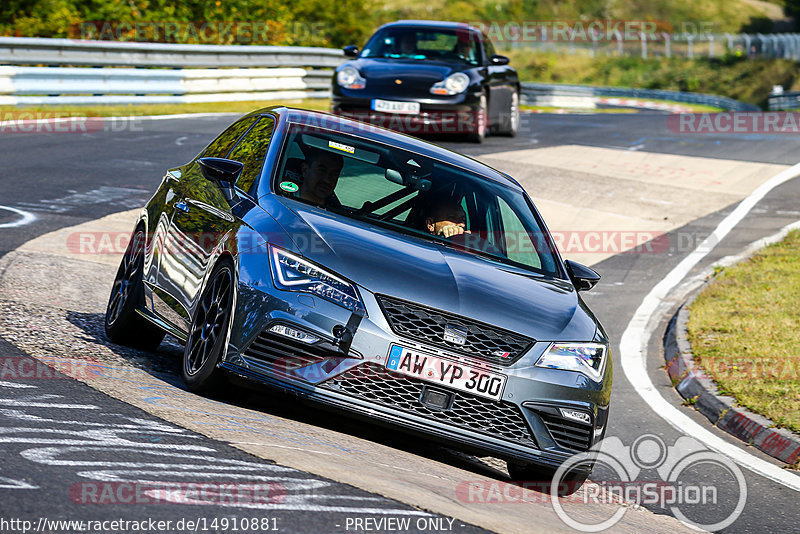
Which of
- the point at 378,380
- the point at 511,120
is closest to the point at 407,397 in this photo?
the point at 378,380

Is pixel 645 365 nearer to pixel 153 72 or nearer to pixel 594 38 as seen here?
pixel 153 72

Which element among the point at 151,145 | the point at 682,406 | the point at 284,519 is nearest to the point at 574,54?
the point at 151,145

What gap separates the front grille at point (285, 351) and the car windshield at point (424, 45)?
12.8 m

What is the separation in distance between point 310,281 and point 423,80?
39.7 feet

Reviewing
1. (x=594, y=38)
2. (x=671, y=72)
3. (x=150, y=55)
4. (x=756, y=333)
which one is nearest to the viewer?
(x=756, y=333)

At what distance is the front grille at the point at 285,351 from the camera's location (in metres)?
5.50

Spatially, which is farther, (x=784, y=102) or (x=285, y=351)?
(x=784, y=102)

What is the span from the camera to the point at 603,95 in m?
50.1

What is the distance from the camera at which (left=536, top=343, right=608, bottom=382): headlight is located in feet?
18.8
